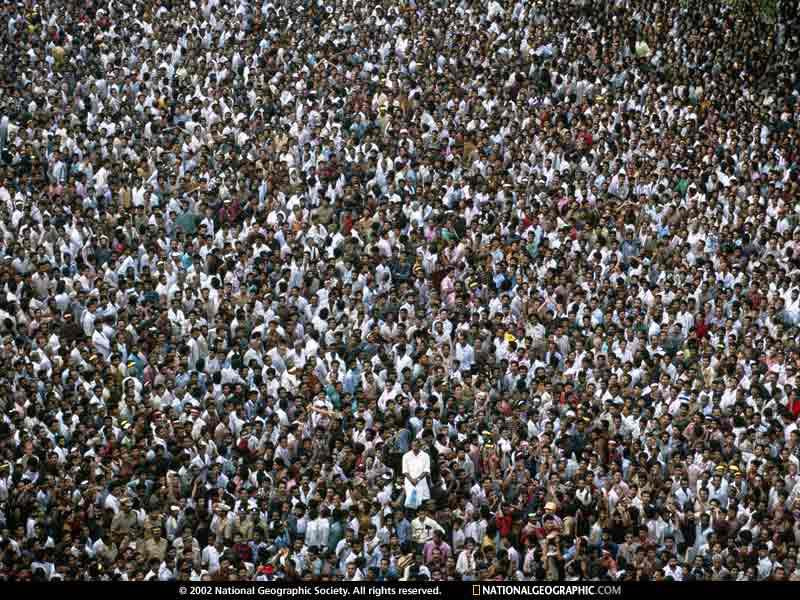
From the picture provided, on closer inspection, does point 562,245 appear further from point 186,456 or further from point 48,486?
point 48,486

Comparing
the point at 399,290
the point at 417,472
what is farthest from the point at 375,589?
the point at 399,290

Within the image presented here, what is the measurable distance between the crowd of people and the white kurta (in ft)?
0.12

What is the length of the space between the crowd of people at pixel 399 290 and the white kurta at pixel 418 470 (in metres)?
0.04

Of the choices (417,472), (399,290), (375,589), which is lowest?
(375,589)

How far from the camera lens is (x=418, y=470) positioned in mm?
18656

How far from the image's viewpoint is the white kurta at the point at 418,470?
18484 millimetres

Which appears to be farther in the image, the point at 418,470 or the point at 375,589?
the point at 418,470

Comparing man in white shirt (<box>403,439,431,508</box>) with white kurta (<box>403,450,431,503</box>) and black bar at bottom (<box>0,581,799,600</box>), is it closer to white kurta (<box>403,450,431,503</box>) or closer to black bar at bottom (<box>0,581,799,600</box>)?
white kurta (<box>403,450,431,503</box>)

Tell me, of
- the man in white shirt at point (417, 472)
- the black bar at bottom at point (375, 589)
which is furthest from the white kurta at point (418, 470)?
the black bar at bottom at point (375, 589)

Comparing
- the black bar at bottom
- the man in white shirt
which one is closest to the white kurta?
the man in white shirt

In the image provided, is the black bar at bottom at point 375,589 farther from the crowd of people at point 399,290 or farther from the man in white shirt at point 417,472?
the man in white shirt at point 417,472

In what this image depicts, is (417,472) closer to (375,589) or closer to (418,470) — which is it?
(418,470)

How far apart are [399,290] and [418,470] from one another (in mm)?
3785

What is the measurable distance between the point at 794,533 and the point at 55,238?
1017 cm
